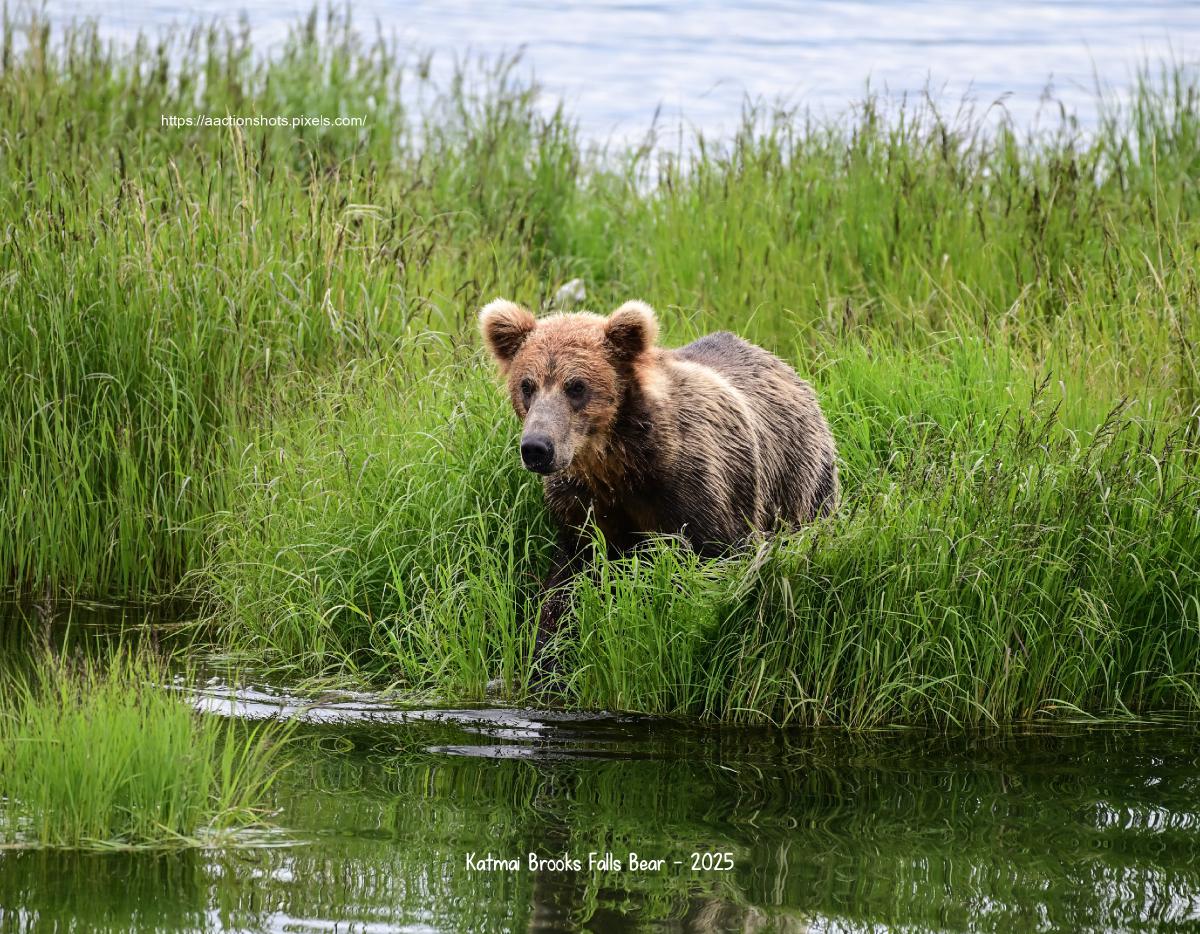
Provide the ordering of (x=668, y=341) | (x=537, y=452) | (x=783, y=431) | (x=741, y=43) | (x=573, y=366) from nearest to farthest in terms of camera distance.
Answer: (x=537, y=452), (x=573, y=366), (x=783, y=431), (x=668, y=341), (x=741, y=43)

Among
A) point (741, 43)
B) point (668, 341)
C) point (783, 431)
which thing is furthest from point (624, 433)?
point (741, 43)

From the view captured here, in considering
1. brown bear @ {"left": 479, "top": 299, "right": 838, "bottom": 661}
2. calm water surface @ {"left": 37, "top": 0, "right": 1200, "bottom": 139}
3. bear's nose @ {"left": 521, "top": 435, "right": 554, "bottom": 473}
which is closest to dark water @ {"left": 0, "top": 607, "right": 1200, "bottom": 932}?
brown bear @ {"left": 479, "top": 299, "right": 838, "bottom": 661}

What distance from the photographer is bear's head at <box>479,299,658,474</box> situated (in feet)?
19.0

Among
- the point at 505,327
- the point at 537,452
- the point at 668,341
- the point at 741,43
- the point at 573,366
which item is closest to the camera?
the point at 537,452

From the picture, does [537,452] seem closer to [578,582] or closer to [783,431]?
[578,582]

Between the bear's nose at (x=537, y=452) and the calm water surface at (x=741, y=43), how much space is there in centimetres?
1006

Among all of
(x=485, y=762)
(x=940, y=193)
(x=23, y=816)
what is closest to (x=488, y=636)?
(x=485, y=762)

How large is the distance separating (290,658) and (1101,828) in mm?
3130

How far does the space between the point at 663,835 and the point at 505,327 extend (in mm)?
2224

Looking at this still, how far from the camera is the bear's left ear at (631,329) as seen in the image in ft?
19.6

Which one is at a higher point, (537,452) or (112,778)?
(537,452)

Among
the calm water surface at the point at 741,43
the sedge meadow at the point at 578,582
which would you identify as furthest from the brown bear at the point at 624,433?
the calm water surface at the point at 741,43

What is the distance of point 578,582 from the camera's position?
19.5ft

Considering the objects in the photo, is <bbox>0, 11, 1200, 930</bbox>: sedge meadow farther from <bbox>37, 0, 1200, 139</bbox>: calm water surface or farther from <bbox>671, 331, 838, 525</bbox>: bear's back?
<bbox>37, 0, 1200, 139</bbox>: calm water surface
